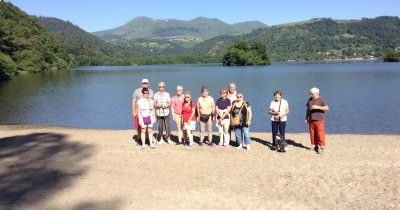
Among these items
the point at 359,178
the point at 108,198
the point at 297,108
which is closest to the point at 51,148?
the point at 108,198

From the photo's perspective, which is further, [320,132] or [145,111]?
[145,111]

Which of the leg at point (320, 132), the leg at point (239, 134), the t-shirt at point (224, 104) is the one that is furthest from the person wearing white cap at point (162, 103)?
the leg at point (320, 132)

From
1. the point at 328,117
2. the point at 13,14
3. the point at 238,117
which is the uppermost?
the point at 13,14

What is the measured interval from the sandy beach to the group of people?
1.89 feet

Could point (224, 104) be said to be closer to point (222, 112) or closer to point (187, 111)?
point (222, 112)

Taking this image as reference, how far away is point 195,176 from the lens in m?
10.8

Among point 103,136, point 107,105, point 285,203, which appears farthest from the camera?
point 107,105

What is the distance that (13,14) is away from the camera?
131000 mm

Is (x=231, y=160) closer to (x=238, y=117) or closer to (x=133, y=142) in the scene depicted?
(x=238, y=117)

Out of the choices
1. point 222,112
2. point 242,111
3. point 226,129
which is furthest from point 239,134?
point 222,112

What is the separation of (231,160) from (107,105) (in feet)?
86.2

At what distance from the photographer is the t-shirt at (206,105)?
13922mm

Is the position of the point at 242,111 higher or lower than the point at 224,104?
lower

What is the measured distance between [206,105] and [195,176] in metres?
3.73
